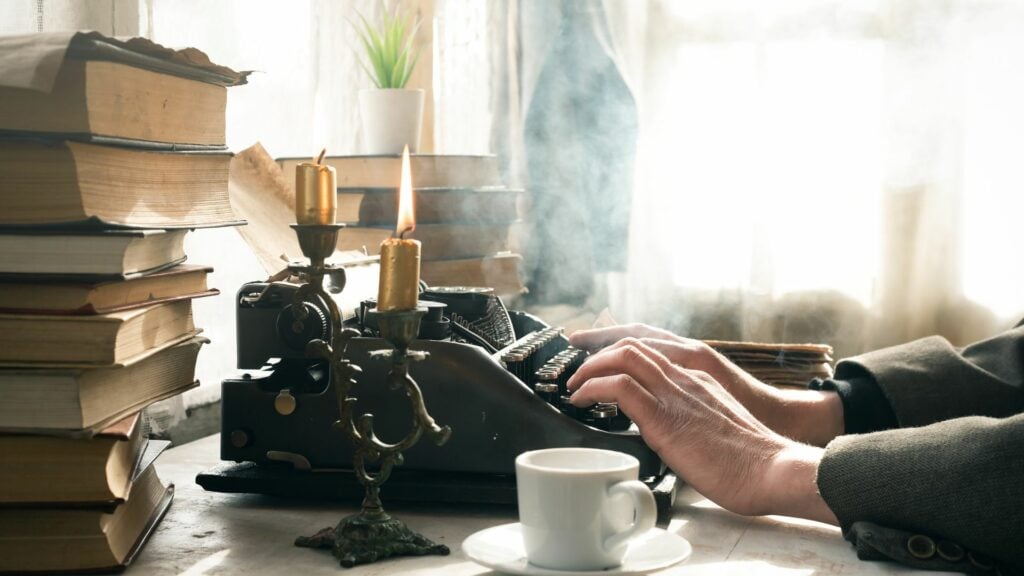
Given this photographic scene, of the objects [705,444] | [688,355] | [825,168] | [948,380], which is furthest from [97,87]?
[825,168]

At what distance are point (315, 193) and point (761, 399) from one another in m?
0.85

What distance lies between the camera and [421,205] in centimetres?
202

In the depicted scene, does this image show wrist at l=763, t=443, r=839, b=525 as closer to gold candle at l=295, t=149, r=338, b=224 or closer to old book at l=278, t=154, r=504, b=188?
gold candle at l=295, t=149, r=338, b=224

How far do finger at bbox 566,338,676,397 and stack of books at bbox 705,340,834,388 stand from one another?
589 mm

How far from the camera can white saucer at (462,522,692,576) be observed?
2.89ft

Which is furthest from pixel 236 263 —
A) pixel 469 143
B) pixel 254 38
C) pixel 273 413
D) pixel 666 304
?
pixel 666 304

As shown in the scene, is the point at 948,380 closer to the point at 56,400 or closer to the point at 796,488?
the point at 796,488

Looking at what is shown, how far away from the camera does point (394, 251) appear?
2.89 feet

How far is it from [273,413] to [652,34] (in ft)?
7.72

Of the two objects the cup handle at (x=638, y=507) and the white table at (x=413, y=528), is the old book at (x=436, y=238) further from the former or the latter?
the cup handle at (x=638, y=507)

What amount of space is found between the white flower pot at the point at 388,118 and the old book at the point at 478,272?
286 millimetres

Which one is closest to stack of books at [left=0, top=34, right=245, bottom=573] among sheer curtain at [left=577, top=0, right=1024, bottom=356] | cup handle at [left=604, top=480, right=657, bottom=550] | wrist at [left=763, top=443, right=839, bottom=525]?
cup handle at [left=604, top=480, right=657, bottom=550]

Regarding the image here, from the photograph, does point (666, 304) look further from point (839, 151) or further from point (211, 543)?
point (211, 543)

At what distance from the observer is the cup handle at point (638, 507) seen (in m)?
0.87
